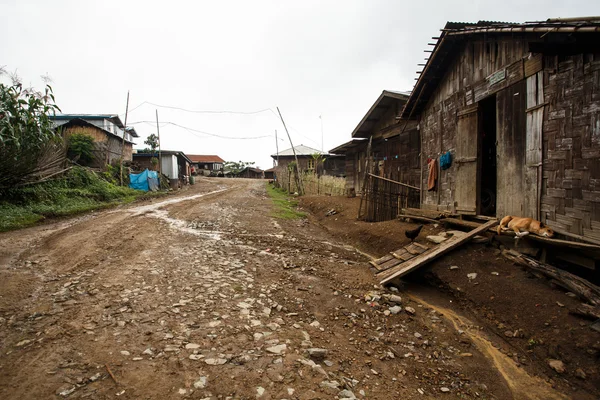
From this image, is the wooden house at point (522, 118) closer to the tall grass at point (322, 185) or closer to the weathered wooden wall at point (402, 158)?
the weathered wooden wall at point (402, 158)

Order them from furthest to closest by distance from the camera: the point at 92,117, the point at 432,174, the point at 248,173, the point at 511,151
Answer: the point at 248,173, the point at 92,117, the point at 432,174, the point at 511,151

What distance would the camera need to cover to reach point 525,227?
178 inches

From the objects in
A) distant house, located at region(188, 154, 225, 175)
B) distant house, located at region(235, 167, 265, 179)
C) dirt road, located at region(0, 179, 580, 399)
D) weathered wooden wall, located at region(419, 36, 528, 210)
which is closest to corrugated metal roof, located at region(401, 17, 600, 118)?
weathered wooden wall, located at region(419, 36, 528, 210)

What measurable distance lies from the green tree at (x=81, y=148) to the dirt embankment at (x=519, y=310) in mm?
21833

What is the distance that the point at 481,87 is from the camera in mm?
6074

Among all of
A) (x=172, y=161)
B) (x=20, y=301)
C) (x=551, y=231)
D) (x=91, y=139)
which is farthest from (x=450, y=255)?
(x=172, y=161)

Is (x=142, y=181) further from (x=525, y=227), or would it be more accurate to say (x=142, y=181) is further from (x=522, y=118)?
(x=525, y=227)

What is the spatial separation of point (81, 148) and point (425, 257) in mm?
22139

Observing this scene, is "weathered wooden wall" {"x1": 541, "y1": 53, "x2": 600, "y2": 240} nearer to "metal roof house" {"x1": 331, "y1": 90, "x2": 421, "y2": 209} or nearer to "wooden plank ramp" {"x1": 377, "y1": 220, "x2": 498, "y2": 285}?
"wooden plank ramp" {"x1": 377, "y1": 220, "x2": 498, "y2": 285}

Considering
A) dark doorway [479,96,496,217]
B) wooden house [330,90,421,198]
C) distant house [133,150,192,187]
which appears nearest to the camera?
dark doorway [479,96,496,217]

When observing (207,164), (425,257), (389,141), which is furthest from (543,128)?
Answer: (207,164)

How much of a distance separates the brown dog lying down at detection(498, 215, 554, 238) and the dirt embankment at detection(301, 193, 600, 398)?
49cm

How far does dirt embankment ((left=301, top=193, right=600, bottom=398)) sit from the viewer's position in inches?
117

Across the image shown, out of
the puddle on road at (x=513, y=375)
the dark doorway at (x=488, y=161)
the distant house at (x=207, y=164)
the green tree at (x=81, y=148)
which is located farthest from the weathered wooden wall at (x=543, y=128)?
the distant house at (x=207, y=164)
